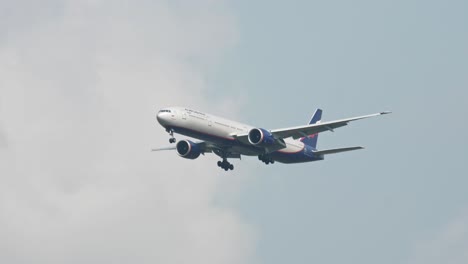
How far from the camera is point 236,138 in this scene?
8675 centimetres

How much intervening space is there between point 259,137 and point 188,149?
8.29 m

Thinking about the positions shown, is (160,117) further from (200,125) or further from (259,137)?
(259,137)

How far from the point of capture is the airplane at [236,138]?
8412 centimetres

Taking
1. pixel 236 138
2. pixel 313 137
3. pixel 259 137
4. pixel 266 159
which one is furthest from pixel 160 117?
pixel 313 137

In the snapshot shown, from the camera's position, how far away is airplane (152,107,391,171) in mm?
84125

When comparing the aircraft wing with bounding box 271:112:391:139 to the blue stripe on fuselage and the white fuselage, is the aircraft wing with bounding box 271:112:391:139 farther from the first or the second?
the white fuselage

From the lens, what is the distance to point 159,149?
10075 cm

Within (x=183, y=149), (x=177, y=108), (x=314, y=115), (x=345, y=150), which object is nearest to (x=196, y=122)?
(x=177, y=108)

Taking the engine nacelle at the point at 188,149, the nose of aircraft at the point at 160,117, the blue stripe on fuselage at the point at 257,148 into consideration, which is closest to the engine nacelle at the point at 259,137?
the blue stripe on fuselage at the point at 257,148

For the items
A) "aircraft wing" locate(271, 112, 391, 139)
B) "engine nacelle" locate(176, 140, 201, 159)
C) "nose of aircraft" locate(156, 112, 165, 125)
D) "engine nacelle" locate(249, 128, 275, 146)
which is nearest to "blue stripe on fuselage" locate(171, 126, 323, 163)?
"nose of aircraft" locate(156, 112, 165, 125)

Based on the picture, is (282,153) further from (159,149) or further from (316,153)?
(159,149)

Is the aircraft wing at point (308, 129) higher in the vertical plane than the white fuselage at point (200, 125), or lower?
lower

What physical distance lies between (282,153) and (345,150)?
5.90 metres

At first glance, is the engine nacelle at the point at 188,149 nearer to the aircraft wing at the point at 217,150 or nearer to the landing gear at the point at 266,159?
the aircraft wing at the point at 217,150
